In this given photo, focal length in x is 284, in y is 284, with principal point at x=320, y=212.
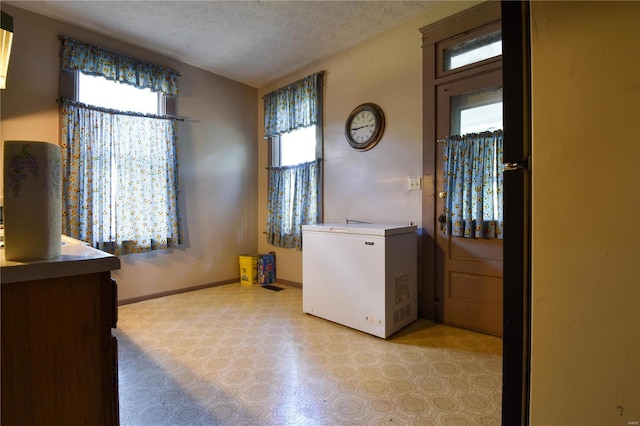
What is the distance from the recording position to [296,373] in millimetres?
1710

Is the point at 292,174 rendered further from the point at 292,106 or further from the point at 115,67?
the point at 115,67

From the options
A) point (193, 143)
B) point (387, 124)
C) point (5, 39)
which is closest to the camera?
point (5, 39)

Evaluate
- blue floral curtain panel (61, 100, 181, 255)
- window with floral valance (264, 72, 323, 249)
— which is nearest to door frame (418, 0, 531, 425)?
window with floral valance (264, 72, 323, 249)

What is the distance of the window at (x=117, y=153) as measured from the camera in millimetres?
2570

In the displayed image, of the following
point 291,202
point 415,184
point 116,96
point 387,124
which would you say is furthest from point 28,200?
point 291,202

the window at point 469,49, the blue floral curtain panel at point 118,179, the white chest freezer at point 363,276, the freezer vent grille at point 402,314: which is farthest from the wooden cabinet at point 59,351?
the window at point 469,49

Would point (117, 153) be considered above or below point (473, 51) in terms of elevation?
below

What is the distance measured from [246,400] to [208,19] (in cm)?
301

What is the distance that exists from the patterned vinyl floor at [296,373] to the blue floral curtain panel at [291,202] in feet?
3.78

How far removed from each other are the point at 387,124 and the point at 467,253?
1.38 metres

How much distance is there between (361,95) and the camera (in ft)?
9.67

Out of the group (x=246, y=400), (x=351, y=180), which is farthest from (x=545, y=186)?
(x=351, y=180)

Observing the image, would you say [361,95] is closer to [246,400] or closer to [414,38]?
[414,38]

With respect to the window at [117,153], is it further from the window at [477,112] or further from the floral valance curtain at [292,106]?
the window at [477,112]
